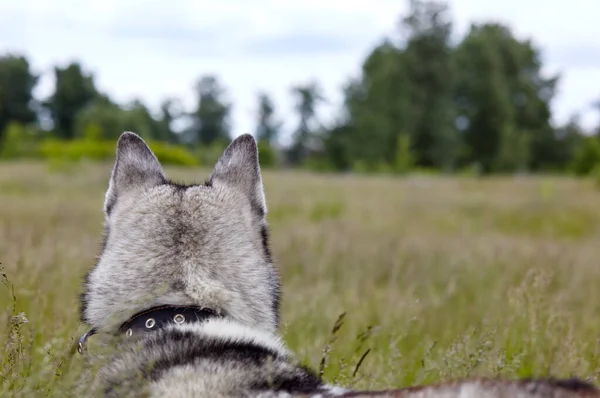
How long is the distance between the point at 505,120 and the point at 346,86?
52.6ft

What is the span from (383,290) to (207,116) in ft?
252

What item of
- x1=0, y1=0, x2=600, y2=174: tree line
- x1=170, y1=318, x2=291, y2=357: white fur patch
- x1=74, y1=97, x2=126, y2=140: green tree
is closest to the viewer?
x1=170, y1=318, x2=291, y2=357: white fur patch

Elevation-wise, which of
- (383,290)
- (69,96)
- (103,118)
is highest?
(69,96)

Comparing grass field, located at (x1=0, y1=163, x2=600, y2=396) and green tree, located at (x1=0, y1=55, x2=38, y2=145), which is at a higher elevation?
green tree, located at (x1=0, y1=55, x2=38, y2=145)

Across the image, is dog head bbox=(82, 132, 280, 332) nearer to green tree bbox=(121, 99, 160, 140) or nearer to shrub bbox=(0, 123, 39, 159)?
shrub bbox=(0, 123, 39, 159)

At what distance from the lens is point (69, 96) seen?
5188 centimetres

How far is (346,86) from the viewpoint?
6297 cm

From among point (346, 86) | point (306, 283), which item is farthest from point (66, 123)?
point (306, 283)

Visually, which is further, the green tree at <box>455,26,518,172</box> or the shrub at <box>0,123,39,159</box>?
the green tree at <box>455,26,518,172</box>

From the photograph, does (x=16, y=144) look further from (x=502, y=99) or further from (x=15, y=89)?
(x=502, y=99)

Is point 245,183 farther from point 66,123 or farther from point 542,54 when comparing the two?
point 542,54

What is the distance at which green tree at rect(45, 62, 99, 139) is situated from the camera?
50906 mm

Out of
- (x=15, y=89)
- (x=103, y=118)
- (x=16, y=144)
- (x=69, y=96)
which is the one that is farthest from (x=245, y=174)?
(x=69, y=96)

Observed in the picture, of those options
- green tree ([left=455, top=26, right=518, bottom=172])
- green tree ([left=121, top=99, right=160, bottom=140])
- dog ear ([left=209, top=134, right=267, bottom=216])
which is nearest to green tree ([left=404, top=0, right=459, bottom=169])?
green tree ([left=455, top=26, right=518, bottom=172])
